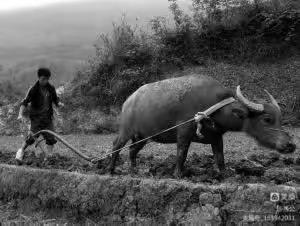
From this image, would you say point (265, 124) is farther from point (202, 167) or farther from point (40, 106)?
point (40, 106)

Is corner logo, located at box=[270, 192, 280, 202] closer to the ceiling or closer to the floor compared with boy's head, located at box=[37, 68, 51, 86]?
closer to the floor

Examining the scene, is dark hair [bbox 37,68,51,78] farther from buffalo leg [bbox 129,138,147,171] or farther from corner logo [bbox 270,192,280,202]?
corner logo [bbox 270,192,280,202]

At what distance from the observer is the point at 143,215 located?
6.34 meters

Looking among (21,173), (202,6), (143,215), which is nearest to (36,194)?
(21,173)

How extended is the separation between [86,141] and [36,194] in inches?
252

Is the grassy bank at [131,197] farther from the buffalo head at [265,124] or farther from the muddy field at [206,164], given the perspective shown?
the buffalo head at [265,124]

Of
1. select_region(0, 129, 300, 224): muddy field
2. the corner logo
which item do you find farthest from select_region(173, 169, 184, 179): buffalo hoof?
the corner logo

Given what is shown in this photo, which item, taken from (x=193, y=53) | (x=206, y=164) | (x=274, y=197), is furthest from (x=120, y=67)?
(x=274, y=197)

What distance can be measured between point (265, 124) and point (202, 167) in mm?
1647

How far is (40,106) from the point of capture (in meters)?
9.21

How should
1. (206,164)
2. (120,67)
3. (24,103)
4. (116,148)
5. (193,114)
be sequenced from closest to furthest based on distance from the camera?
(193,114) < (116,148) < (206,164) < (24,103) < (120,67)

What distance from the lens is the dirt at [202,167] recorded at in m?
6.40

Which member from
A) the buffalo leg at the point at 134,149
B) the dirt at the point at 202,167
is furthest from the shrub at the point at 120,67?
the buffalo leg at the point at 134,149

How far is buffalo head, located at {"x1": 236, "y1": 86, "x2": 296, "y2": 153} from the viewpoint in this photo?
640 cm
